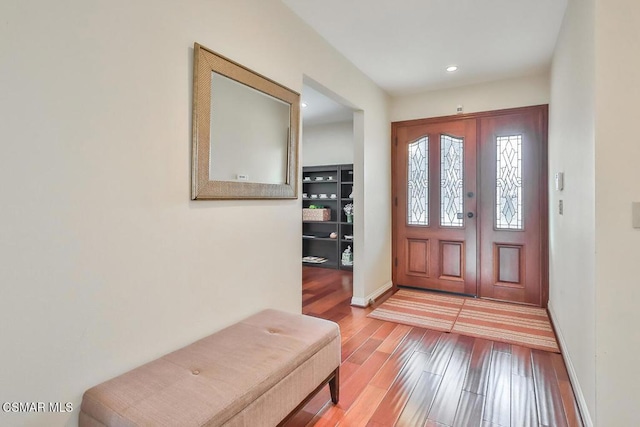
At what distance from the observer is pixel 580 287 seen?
6.39ft

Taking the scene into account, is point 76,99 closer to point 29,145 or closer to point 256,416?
point 29,145

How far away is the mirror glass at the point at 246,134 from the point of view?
186 cm

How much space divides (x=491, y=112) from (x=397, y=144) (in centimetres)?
114

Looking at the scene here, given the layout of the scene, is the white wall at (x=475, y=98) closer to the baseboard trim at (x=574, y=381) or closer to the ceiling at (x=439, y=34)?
the ceiling at (x=439, y=34)

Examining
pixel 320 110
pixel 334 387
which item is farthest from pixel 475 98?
pixel 334 387

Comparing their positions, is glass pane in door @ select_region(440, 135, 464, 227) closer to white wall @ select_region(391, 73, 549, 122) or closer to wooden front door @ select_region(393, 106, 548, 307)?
wooden front door @ select_region(393, 106, 548, 307)

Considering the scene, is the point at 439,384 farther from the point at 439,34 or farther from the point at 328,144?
the point at 328,144

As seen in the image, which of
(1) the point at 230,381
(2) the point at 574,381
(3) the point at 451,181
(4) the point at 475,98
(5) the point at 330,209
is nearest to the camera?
(1) the point at 230,381

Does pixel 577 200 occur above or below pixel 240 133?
below

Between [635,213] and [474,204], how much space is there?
2537 mm

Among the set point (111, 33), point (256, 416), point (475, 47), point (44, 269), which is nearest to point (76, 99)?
point (111, 33)

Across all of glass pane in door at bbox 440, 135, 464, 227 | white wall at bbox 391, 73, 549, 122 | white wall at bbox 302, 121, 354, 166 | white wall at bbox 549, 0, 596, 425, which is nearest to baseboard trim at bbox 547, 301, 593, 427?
white wall at bbox 549, 0, 596, 425

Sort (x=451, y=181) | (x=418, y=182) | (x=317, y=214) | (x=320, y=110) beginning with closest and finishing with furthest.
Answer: (x=451, y=181), (x=418, y=182), (x=320, y=110), (x=317, y=214)

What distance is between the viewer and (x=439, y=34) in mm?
2824
